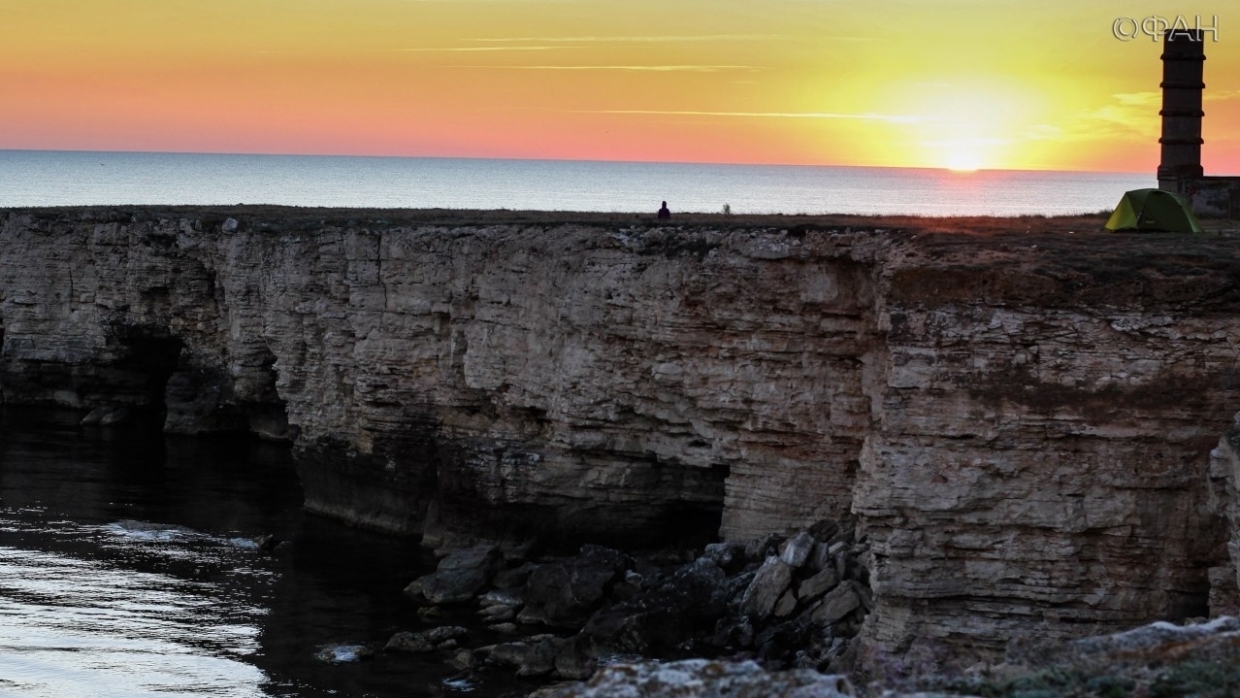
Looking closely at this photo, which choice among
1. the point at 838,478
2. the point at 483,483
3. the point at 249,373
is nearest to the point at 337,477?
the point at 483,483

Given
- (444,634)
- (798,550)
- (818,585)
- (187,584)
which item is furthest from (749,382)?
(187,584)

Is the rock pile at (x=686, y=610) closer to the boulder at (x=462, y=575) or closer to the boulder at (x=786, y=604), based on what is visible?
the boulder at (x=786, y=604)

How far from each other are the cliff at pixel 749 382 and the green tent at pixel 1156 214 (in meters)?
1.57

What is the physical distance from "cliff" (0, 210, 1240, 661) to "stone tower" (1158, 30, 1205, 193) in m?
10.6

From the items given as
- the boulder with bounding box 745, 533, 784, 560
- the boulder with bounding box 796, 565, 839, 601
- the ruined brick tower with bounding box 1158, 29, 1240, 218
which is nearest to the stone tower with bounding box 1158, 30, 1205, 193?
the ruined brick tower with bounding box 1158, 29, 1240, 218

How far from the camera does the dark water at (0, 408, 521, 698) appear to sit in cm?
2556

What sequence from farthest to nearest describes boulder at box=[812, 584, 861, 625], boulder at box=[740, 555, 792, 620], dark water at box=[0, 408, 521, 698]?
boulder at box=[740, 555, 792, 620]
dark water at box=[0, 408, 521, 698]
boulder at box=[812, 584, 861, 625]

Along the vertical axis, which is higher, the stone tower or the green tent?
the stone tower

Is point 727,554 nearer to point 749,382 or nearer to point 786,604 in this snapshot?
point 786,604

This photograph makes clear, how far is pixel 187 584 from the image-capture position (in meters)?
31.5

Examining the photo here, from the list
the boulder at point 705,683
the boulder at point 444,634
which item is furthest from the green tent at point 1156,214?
the boulder at point 705,683

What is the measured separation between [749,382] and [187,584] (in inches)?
487

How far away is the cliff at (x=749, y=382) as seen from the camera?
72.5 feet

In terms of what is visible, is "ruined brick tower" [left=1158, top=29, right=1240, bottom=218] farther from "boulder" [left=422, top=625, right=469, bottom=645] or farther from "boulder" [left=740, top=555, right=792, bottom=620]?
"boulder" [left=422, top=625, right=469, bottom=645]
